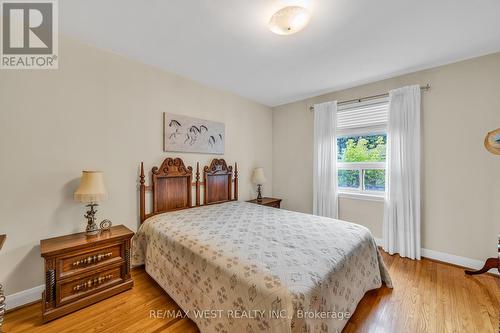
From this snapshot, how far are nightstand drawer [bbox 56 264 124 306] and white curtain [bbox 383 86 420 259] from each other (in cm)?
330

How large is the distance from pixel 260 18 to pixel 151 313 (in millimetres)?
2612

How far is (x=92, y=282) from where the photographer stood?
5.80 ft

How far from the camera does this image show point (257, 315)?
1.10 meters

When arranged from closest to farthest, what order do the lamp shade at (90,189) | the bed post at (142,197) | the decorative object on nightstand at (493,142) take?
the lamp shade at (90,189) → the decorative object on nightstand at (493,142) → the bed post at (142,197)

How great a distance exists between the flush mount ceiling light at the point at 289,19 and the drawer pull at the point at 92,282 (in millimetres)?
2650

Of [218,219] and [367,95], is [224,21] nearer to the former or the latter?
[218,219]

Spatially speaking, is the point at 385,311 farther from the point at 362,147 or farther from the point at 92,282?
the point at 92,282

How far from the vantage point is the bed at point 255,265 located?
1099mm

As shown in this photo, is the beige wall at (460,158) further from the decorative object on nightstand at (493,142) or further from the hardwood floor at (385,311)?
the hardwood floor at (385,311)

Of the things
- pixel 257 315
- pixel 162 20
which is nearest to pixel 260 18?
pixel 162 20

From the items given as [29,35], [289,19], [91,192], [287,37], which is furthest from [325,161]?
[29,35]

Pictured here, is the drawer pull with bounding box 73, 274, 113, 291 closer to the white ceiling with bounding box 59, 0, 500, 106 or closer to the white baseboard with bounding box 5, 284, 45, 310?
the white baseboard with bounding box 5, 284, 45, 310

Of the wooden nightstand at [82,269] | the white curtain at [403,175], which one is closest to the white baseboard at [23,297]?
the wooden nightstand at [82,269]

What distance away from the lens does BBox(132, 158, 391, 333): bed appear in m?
1.10
